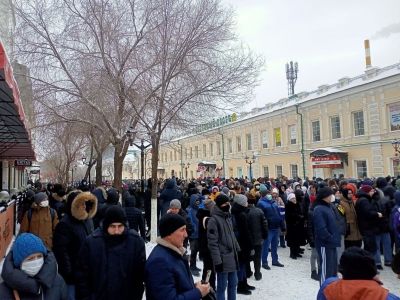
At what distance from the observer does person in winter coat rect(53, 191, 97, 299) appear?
434cm

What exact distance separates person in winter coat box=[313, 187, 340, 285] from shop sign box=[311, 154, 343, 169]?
82.4ft

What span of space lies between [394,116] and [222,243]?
83.1 ft

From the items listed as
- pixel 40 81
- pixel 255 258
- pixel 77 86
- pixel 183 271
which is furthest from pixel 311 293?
pixel 40 81

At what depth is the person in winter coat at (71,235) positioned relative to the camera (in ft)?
14.2

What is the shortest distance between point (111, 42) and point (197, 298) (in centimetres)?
1124

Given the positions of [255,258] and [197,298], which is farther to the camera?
[255,258]

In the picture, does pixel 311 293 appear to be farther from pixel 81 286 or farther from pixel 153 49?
pixel 153 49

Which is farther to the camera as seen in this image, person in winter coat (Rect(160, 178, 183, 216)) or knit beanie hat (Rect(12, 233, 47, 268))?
person in winter coat (Rect(160, 178, 183, 216))

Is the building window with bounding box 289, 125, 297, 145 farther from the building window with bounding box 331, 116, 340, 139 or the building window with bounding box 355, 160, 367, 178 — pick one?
the building window with bounding box 355, 160, 367, 178

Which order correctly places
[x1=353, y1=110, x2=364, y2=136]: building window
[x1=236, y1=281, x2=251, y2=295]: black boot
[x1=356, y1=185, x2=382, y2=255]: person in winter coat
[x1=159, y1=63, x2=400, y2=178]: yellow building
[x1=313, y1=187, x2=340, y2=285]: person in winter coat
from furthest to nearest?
[x1=353, y1=110, x2=364, y2=136]: building window, [x1=159, y1=63, x2=400, y2=178]: yellow building, [x1=356, y1=185, x2=382, y2=255]: person in winter coat, [x1=236, y1=281, x2=251, y2=295]: black boot, [x1=313, y1=187, x2=340, y2=285]: person in winter coat

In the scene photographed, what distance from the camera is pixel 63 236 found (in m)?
4.40

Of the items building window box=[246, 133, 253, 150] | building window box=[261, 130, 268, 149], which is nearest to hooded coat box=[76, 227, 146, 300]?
building window box=[261, 130, 268, 149]

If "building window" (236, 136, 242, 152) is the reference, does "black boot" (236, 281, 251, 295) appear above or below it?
below

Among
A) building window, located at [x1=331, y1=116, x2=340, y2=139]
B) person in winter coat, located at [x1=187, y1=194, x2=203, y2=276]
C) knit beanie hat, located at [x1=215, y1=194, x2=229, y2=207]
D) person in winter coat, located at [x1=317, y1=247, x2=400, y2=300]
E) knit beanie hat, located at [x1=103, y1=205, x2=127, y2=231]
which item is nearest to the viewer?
person in winter coat, located at [x1=317, y1=247, x2=400, y2=300]
